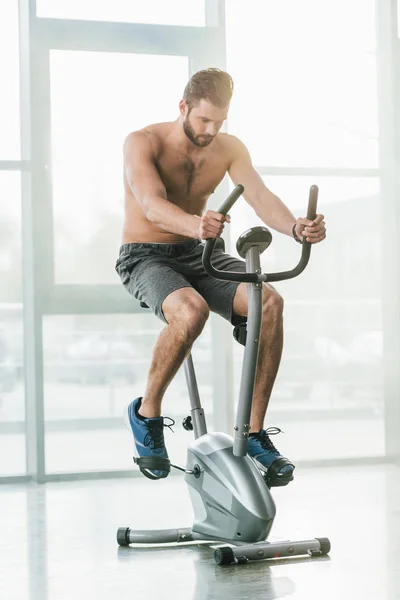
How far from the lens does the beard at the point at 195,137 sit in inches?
133

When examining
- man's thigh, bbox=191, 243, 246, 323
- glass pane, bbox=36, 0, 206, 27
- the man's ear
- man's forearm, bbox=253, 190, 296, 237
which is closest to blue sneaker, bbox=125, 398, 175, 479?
man's thigh, bbox=191, 243, 246, 323

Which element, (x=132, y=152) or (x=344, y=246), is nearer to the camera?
(x=132, y=152)

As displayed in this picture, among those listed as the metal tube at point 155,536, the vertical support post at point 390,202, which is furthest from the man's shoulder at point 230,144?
the vertical support post at point 390,202

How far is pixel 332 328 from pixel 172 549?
233 cm

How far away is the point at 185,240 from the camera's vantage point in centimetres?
358

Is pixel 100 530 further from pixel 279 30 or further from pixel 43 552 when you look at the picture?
pixel 279 30

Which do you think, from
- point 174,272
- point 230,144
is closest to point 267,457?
point 174,272

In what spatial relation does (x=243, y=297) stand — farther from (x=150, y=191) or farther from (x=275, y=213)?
(x=150, y=191)

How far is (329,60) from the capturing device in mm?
5410

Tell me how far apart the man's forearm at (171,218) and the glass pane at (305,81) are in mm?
2250

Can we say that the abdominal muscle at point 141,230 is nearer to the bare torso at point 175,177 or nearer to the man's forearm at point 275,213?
the bare torso at point 175,177

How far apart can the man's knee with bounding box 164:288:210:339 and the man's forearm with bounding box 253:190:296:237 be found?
0.42 m

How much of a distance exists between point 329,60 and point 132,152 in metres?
2.43

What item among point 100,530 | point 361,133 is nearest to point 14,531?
point 100,530
